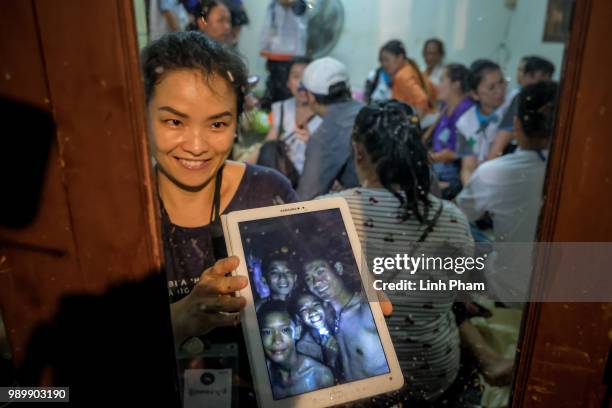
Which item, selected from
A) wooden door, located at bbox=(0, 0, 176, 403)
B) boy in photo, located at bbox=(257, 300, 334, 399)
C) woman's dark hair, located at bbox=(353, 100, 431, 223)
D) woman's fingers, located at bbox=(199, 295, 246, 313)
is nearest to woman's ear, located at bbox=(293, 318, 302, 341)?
boy in photo, located at bbox=(257, 300, 334, 399)

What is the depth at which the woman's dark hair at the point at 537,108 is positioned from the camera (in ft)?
2.93

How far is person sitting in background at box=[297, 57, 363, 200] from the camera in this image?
0.97 m

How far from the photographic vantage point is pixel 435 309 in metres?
0.90

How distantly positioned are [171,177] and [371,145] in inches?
18.6

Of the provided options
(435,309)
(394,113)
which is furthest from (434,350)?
(394,113)

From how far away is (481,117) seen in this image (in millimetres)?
1215

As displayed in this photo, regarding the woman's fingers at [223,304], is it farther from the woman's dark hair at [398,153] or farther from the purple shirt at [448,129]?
the purple shirt at [448,129]

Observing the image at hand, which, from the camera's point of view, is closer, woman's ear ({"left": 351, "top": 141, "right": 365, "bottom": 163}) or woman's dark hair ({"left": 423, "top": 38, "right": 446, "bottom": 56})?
woman's ear ({"left": 351, "top": 141, "right": 365, "bottom": 163})

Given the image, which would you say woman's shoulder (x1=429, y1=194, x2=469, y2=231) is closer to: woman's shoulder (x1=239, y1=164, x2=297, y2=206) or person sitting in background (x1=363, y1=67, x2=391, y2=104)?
woman's shoulder (x1=239, y1=164, x2=297, y2=206)

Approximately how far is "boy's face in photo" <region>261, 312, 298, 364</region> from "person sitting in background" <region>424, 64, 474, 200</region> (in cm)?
53

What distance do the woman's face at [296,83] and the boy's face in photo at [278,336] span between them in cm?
64

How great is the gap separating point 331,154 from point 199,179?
39cm

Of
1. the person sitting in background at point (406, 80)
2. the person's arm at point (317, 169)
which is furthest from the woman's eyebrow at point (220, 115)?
the person sitting in background at point (406, 80)

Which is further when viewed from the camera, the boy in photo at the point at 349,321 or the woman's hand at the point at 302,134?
→ the woman's hand at the point at 302,134
